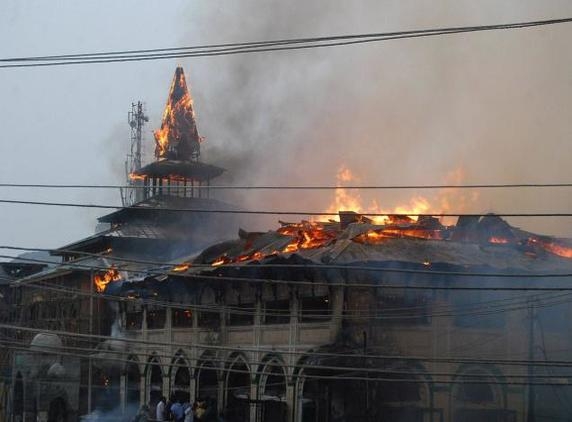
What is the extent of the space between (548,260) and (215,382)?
1473 cm

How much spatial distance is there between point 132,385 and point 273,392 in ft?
41.3

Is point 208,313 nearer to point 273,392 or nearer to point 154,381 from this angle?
point 273,392

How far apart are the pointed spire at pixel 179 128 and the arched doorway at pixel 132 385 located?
19186 mm

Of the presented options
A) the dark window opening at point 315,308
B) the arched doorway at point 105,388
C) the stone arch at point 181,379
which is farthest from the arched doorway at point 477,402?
the arched doorway at point 105,388

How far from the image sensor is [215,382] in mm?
35156

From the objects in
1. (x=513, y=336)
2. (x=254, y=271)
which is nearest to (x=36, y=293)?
(x=254, y=271)

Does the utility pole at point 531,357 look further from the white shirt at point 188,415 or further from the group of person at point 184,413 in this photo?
the white shirt at point 188,415

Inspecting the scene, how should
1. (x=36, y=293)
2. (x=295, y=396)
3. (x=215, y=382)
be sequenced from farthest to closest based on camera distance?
(x=36, y=293), (x=215, y=382), (x=295, y=396)

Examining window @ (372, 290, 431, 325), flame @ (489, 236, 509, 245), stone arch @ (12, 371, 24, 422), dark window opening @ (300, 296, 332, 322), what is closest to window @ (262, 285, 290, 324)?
dark window opening @ (300, 296, 332, 322)

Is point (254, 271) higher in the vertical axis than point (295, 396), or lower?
higher

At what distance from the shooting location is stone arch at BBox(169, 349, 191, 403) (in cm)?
3584

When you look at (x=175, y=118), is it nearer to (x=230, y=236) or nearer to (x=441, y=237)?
(x=230, y=236)

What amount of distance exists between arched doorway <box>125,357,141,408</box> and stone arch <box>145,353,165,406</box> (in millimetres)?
1058

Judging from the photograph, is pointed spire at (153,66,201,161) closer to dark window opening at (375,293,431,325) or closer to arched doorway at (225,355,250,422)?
arched doorway at (225,355,250,422)
